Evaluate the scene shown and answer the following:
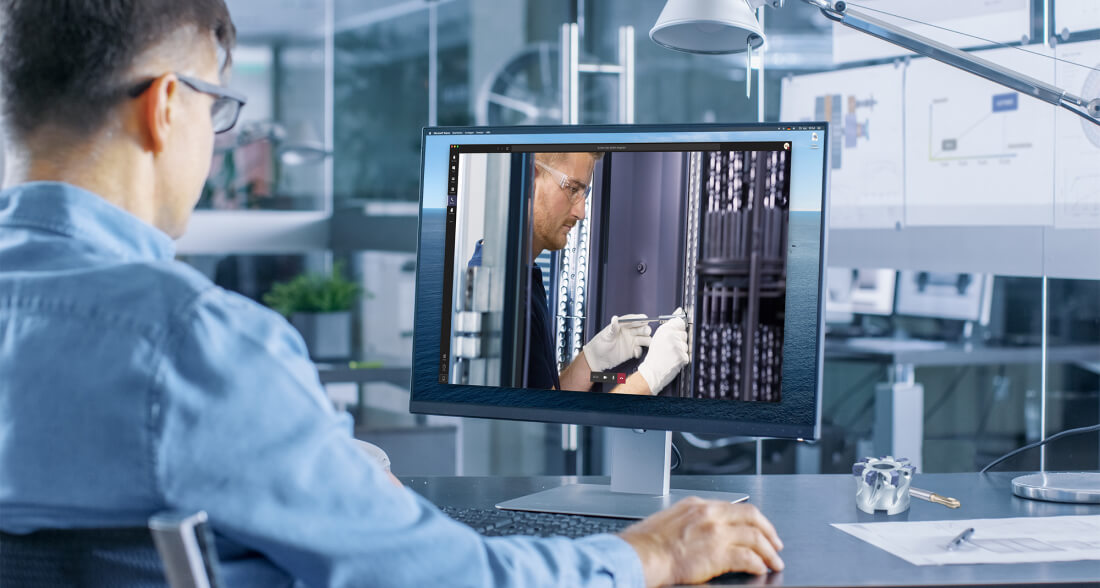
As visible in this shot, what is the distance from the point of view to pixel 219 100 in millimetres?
917

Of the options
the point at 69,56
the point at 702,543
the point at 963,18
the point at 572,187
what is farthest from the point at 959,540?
the point at 963,18

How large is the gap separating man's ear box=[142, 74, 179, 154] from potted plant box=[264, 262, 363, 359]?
98.8 inches

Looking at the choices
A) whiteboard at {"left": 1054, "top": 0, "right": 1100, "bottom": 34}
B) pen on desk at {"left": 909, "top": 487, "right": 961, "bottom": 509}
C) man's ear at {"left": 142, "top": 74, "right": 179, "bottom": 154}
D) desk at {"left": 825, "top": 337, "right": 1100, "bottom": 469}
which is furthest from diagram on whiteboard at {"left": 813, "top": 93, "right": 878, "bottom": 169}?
man's ear at {"left": 142, "top": 74, "right": 179, "bottom": 154}

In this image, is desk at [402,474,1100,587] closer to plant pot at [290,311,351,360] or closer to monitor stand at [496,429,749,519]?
monitor stand at [496,429,749,519]

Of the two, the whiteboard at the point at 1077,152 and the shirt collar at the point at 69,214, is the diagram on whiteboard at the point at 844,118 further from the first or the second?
the shirt collar at the point at 69,214

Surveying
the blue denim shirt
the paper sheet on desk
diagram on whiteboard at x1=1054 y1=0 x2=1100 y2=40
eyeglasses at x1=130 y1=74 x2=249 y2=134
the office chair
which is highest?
diagram on whiteboard at x1=1054 y1=0 x2=1100 y2=40

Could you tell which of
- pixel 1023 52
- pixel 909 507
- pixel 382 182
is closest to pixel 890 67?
pixel 1023 52

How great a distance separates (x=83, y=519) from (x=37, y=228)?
9.3 inches

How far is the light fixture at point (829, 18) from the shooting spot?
143 centimetres

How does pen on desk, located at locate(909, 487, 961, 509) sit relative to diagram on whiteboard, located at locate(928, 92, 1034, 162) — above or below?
below

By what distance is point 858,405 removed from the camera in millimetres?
4016

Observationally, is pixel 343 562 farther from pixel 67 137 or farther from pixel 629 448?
pixel 629 448

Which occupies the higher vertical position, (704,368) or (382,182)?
(382,182)

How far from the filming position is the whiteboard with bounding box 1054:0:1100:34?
189 cm
